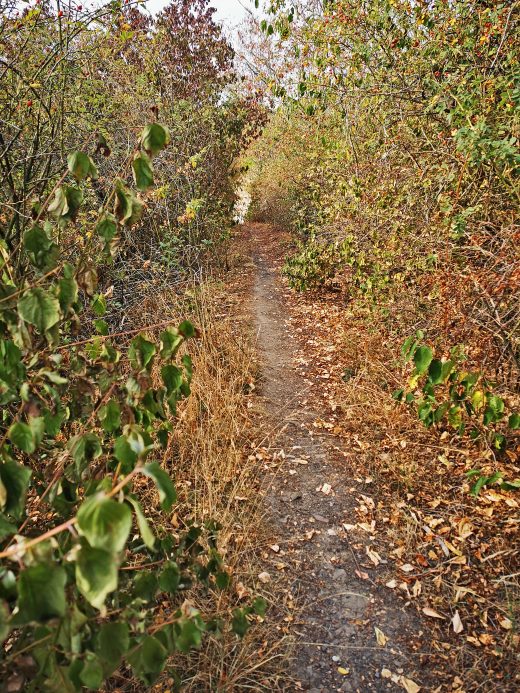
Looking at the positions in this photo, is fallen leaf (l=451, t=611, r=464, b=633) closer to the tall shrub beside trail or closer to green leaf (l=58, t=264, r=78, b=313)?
the tall shrub beside trail

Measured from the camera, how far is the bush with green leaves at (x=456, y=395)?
229 cm

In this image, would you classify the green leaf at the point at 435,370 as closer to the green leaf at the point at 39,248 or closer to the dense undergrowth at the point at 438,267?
the dense undergrowth at the point at 438,267

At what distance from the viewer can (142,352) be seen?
1.41 metres

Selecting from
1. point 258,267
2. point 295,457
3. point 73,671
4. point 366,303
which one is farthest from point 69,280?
point 258,267

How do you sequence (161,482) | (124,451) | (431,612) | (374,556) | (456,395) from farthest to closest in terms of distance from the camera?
1. (374,556)
2. (456,395)
3. (431,612)
4. (124,451)
5. (161,482)

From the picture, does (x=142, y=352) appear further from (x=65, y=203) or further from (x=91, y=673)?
(x=91, y=673)

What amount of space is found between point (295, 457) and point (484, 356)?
5.65ft

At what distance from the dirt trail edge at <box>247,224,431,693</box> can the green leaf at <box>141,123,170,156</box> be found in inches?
96.6

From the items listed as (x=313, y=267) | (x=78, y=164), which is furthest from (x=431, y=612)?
(x=313, y=267)

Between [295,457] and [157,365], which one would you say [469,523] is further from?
[157,365]

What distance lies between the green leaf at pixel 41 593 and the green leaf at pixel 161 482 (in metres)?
0.22

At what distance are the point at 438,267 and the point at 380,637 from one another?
3.04 meters

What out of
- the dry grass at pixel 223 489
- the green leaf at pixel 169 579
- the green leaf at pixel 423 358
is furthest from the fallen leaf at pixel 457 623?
the green leaf at pixel 169 579

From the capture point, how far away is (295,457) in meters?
3.87
